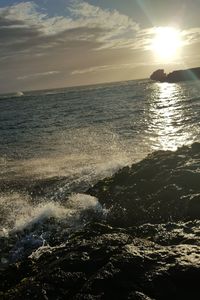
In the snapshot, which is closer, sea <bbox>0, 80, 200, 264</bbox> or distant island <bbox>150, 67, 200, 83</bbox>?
sea <bbox>0, 80, 200, 264</bbox>

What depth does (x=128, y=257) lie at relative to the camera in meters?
6.86

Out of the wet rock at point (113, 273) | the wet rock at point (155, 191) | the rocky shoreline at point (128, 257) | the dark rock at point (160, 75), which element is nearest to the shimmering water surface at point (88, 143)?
the wet rock at point (155, 191)

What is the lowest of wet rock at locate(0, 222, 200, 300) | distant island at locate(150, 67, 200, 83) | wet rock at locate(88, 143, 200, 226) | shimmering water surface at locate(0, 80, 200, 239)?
shimmering water surface at locate(0, 80, 200, 239)

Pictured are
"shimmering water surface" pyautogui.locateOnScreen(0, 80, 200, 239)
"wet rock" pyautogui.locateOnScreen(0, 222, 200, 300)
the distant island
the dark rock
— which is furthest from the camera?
the dark rock

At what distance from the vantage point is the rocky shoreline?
6160 millimetres

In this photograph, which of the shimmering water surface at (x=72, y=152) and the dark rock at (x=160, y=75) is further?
the dark rock at (x=160, y=75)

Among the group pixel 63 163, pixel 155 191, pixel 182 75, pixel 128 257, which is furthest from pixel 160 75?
pixel 128 257

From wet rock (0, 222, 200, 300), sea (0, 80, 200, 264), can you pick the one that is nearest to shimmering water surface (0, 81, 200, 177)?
sea (0, 80, 200, 264)

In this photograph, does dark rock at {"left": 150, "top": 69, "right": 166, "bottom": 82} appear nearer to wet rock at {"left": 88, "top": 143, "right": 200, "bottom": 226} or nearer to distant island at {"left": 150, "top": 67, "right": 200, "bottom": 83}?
distant island at {"left": 150, "top": 67, "right": 200, "bottom": 83}

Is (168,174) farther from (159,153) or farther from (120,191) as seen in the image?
(159,153)

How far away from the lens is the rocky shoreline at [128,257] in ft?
20.2

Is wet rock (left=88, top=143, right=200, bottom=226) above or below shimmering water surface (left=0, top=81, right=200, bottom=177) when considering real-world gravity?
above

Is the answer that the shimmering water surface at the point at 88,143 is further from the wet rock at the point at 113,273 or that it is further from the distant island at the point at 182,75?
the distant island at the point at 182,75

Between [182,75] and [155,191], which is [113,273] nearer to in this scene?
[155,191]
